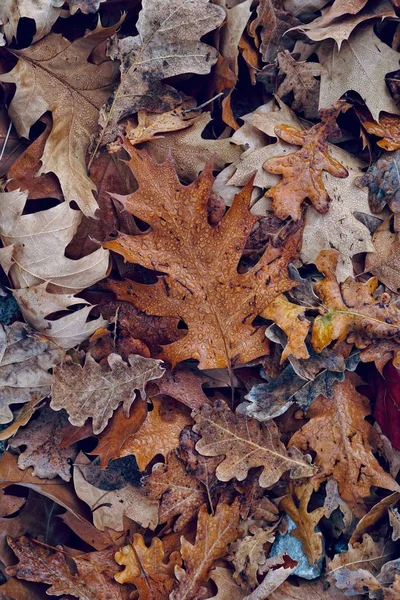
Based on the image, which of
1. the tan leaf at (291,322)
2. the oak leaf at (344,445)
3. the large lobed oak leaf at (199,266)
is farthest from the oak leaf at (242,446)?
the tan leaf at (291,322)

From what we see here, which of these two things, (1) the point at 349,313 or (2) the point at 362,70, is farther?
(2) the point at 362,70

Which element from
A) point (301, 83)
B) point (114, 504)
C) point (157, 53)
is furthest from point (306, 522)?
point (157, 53)

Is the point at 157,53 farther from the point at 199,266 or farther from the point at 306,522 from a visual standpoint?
the point at 306,522

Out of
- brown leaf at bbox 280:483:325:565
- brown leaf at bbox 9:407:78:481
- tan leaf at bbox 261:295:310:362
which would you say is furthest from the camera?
brown leaf at bbox 9:407:78:481

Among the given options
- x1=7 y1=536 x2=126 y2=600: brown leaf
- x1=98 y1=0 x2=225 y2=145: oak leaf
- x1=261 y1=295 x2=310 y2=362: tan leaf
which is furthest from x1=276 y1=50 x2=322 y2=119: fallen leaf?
x1=7 y1=536 x2=126 y2=600: brown leaf

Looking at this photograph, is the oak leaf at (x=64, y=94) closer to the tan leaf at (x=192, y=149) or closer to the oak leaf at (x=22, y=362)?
the tan leaf at (x=192, y=149)

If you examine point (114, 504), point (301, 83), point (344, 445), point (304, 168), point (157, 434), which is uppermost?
point (301, 83)

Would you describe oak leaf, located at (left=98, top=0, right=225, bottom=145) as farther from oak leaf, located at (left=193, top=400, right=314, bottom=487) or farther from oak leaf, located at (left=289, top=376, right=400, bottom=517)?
oak leaf, located at (left=289, top=376, right=400, bottom=517)
